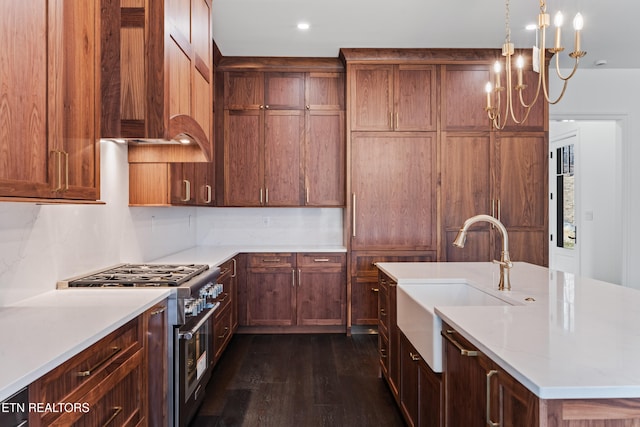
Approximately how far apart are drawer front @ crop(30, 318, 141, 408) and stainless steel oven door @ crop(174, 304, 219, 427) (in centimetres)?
47

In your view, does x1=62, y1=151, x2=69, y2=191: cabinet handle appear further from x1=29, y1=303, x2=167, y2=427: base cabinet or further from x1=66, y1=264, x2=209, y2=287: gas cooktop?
x1=66, y1=264, x2=209, y2=287: gas cooktop

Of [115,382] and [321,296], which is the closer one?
[115,382]

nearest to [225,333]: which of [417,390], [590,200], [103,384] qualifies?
[417,390]

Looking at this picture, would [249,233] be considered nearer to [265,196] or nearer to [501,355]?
[265,196]

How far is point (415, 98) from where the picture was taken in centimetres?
438

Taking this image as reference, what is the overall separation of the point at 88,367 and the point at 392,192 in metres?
3.38

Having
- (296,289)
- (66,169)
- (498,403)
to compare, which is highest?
(66,169)

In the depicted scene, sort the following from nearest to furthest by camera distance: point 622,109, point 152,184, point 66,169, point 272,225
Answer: point 66,169 < point 152,184 < point 622,109 < point 272,225

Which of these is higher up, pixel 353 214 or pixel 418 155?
pixel 418 155

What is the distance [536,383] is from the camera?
3.30 feet

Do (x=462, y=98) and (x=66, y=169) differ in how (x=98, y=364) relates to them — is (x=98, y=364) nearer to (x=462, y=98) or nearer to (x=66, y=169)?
(x=66, y=169)

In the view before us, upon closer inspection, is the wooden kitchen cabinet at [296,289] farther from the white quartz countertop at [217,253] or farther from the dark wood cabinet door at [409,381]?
the dark wood cabinet door at [409,381]

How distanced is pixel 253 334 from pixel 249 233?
3.83 ft

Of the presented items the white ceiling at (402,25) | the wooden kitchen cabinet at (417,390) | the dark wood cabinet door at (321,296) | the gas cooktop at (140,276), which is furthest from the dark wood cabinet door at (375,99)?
the wooden kitchen cabinet at (417,390)
